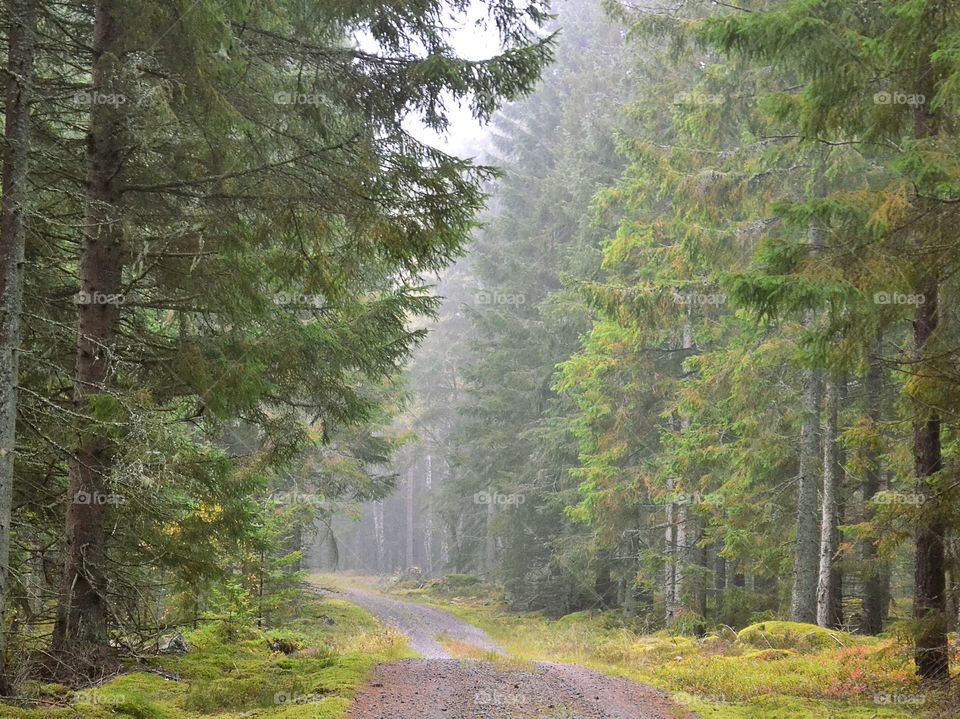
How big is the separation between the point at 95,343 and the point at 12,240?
82.0 inches

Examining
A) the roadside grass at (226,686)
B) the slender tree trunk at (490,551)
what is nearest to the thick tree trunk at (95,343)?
the roadside grass at (226,686)

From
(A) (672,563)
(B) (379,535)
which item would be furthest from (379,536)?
(A) (672,563)

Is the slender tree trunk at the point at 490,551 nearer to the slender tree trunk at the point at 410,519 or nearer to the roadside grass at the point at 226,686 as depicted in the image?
the slender tree trunk at the point at 410,519

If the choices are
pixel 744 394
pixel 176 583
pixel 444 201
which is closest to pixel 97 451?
pixel 176 583

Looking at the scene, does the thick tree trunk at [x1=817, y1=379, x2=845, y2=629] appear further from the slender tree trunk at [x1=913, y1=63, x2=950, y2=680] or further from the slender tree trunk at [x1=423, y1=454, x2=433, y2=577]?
the slender tree trunk at [x1=423, y1=454, x2=433, y2=577]

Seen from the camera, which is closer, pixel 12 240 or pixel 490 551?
→ pixel 12 240

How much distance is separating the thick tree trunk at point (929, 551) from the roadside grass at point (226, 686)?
21.6ft

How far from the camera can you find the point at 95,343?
25.5 feet

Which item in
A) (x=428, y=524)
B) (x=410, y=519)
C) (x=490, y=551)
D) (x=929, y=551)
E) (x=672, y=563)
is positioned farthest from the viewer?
(x=428, y=524)

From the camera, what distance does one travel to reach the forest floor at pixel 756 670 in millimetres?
8109

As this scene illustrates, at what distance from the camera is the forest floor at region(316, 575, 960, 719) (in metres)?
8.11

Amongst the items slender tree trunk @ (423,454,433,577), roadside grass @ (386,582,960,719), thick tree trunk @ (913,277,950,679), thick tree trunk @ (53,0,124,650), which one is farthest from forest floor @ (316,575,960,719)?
slender tree trunk @ (423,454,433,577)

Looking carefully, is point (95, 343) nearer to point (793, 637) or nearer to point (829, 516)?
point (793, 637)

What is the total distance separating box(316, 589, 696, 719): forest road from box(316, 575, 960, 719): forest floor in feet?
0.27
